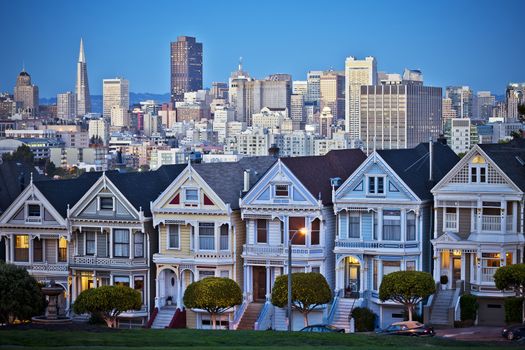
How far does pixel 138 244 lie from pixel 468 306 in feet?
40.9

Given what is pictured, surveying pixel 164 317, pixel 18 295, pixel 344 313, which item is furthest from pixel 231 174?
pixel 18 295

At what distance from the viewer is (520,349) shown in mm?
39031

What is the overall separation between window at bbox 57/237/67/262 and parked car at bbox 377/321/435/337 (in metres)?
14.4

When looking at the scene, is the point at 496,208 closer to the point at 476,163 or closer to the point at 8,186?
the point at 476,163

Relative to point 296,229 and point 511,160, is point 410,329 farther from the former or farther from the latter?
point 511,160

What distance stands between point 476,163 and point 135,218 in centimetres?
1256

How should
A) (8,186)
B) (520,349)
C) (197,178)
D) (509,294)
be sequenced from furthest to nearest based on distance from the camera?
(8,186) → (197,178) → (509,294) → (520,349)

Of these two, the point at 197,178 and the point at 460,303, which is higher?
the point at 197,178

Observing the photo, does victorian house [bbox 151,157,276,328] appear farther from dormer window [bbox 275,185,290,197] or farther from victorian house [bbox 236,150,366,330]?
dormer window [bbox 275,185,290,197]

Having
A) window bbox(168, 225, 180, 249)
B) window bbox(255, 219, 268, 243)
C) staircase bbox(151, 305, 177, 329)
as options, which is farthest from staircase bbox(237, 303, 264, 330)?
window bbox(168, 225, 180, 249)

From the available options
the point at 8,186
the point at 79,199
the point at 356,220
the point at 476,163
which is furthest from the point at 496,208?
the point at 8,186

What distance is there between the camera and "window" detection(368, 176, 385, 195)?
5172 centimetres

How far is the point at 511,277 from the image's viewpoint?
4856cm

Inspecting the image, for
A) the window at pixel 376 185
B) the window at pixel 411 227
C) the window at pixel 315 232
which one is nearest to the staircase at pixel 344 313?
the window at pixel 315 232
